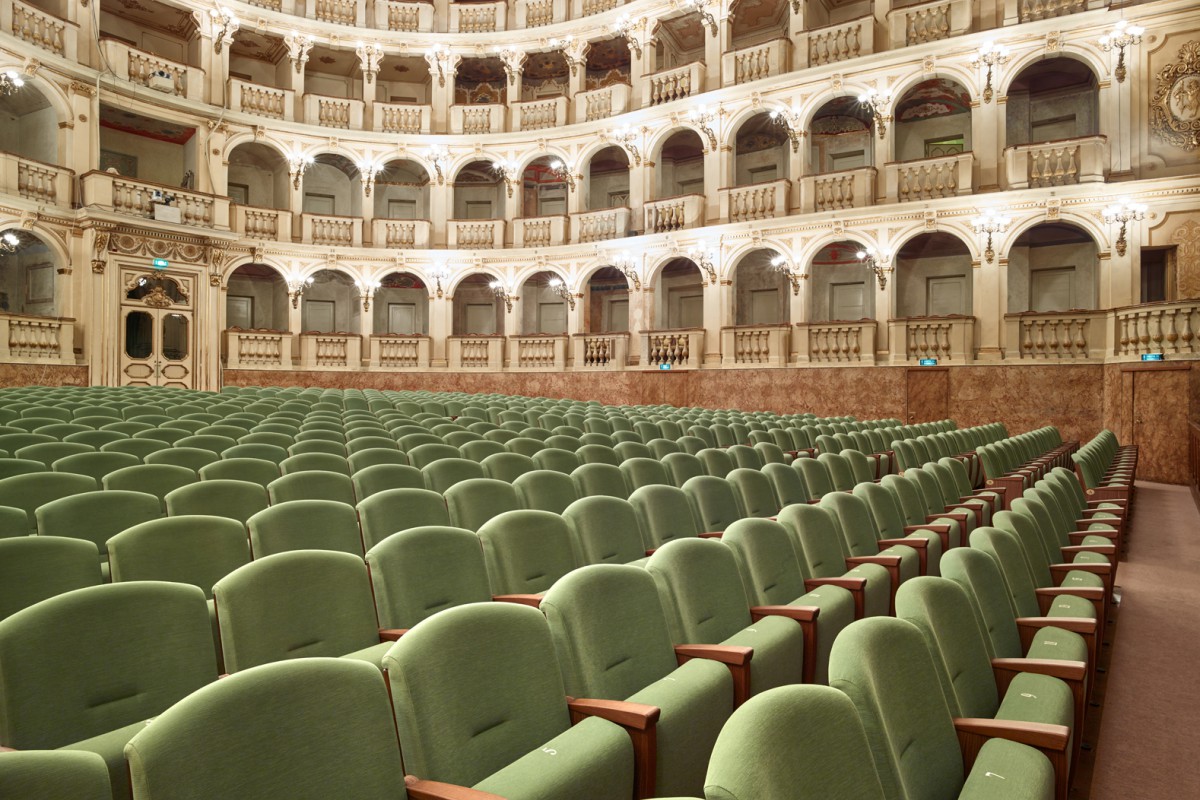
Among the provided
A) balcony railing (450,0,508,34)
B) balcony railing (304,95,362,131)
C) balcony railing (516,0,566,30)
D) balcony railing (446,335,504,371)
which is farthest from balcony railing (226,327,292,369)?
balcony railing (516,0,566,30)

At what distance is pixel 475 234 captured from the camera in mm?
19062

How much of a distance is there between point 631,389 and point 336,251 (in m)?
8.18

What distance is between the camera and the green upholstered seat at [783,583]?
9.25ft

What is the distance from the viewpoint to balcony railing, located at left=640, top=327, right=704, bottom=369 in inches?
620

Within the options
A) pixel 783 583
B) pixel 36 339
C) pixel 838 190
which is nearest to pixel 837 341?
Answer: pixel 838 190

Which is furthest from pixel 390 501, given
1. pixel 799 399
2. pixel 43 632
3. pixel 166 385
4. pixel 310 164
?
pixel 310 164

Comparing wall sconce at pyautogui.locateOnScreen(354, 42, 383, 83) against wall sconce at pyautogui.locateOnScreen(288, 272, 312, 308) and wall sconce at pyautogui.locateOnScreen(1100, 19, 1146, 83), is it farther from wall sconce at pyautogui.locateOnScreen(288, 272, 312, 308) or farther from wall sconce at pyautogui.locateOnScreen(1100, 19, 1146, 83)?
wall sconce at pyautogui.locateOnScreen(1100, 19, 1146, 83)

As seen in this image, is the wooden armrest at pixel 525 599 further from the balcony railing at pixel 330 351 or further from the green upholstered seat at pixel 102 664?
the balcony railing at pixel 330 351

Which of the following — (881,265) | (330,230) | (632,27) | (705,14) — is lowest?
(881,265)

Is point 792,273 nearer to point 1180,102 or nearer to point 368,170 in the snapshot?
point 1180,102

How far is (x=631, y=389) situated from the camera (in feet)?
54.0

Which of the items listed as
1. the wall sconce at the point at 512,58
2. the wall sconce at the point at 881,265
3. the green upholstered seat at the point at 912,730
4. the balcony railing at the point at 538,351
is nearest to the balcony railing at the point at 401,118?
the wall sconce at the point at 512,58

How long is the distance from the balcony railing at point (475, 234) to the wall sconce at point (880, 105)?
8.91 metres

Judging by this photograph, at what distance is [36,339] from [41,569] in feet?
47.6
